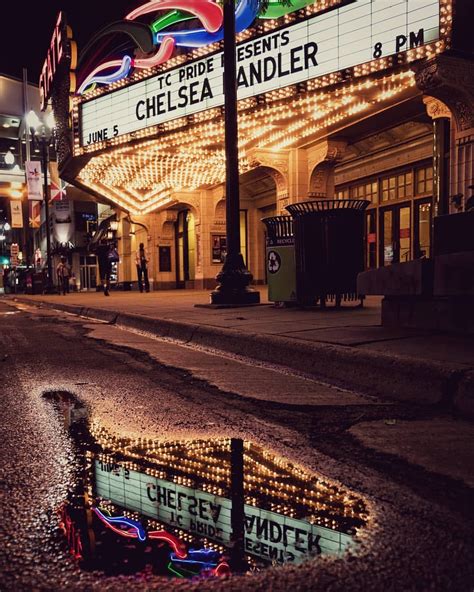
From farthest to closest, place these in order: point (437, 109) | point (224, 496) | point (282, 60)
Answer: point (282, 60)
point (437, 109)
point (224, 496)

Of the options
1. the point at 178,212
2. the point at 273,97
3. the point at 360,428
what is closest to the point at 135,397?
the point at 360,428

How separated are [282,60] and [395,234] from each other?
7.40 meters

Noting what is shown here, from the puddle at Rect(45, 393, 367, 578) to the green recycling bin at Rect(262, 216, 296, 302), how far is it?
21.8ft

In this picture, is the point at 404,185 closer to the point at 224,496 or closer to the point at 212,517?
the point at 224,496

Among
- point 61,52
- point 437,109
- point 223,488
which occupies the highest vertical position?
point 61,52

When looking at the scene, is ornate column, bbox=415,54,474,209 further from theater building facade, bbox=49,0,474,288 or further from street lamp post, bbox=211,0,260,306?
street lamp post, bbox=211,0,260,306

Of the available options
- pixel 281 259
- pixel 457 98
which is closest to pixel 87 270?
pixel 281 259

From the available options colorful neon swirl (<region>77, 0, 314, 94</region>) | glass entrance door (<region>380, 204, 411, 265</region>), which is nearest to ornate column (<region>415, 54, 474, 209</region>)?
colorful neon swirl (<region>77, 0, 314, 94</region>)

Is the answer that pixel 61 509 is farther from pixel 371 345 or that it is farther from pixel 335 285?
pixel 335 285

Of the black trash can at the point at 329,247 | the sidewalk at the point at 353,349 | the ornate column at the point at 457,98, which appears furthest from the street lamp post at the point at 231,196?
the ornate column at the point at 457,98

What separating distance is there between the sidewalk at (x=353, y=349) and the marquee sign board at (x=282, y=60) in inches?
233

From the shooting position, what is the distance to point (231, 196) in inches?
396

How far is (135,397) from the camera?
3898mm

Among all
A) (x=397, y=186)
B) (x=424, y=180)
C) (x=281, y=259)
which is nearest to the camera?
(x=281, y=259)
